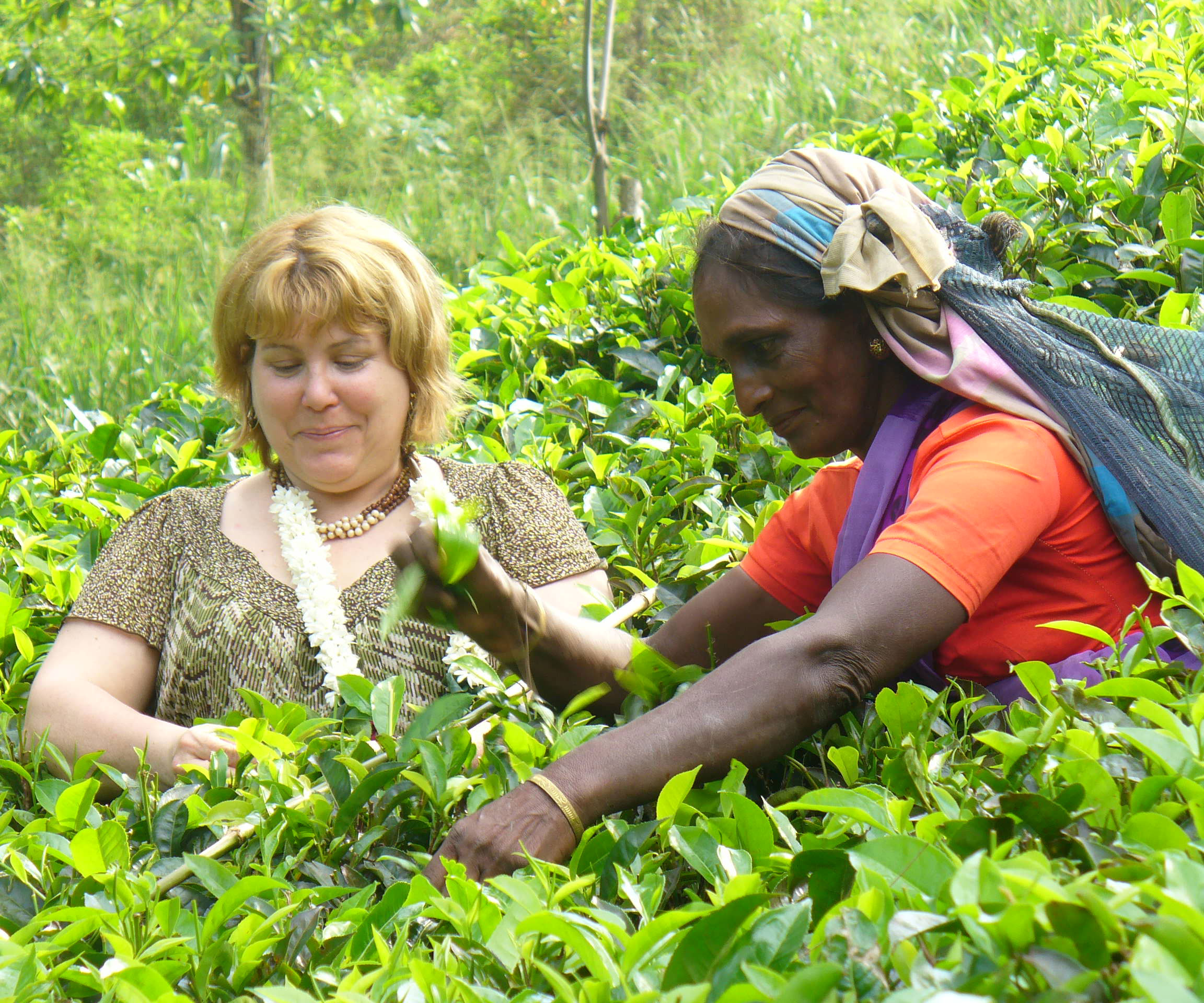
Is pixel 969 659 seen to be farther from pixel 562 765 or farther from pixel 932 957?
Result: pixel 932 957

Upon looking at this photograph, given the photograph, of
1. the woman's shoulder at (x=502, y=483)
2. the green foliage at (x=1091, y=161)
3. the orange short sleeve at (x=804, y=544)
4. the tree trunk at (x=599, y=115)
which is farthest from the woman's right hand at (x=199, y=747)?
the tree trunk at (x=599, y=115)

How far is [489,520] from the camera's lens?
2672 millimetres

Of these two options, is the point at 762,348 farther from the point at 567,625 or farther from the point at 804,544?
the point at 567,625

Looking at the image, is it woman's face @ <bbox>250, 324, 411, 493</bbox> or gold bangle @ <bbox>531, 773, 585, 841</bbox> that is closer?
gold bangle @ <bbox>531, 773, 585, 841</bbox>

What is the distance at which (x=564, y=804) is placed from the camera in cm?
162

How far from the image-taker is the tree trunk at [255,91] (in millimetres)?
7273

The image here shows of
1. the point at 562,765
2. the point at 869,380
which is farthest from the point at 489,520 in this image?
the point at 562,765

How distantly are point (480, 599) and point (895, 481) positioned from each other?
2.24ft

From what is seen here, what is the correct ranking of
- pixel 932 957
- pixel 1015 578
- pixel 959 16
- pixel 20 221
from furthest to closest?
pixel 20 221 < pixel 959 16 < pixel 1015 578 < pixel 932 957

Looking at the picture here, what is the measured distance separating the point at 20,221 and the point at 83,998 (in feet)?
33.6

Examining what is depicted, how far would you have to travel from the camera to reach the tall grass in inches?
249

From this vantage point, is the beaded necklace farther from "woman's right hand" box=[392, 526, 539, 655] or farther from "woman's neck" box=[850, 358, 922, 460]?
"woman's neck" box=[850, 358, 922, 460]

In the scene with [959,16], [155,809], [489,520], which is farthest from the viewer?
[959,16]

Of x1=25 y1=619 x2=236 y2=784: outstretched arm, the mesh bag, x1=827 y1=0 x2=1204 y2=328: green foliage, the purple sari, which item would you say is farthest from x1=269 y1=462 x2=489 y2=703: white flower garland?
x1=827 y1=0 x2=1204 y2=328: green foliage
